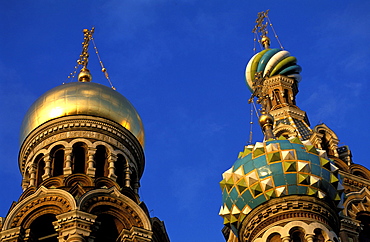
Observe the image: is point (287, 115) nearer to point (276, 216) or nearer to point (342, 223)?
point (342, 223)

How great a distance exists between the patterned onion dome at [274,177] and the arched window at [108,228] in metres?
2.07

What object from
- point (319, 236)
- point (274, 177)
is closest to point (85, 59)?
point (274, 177)

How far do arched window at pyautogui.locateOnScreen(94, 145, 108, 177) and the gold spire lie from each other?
277cm

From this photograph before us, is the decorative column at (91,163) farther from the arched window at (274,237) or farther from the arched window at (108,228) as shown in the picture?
the arched window at (274,237)

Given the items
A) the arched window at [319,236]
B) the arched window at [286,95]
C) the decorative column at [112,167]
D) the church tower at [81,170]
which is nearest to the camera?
the arched window at [319,236]

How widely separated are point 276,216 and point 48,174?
5389 millimetres

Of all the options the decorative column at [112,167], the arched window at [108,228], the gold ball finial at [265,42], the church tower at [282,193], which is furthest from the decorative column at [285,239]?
the gold ball finial at [265,42]

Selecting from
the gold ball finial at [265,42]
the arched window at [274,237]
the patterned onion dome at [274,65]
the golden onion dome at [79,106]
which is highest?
the gold ball finial at [265,42]

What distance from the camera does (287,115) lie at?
85.8 ft

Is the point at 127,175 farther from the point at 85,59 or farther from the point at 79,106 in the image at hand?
the point at 85,59

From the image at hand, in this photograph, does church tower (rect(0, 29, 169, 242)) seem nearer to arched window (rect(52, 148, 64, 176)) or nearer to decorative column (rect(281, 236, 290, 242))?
arched window (rect(52, 148, 64, 176))

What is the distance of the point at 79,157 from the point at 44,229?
7.94 feet

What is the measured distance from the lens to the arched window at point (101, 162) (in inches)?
862

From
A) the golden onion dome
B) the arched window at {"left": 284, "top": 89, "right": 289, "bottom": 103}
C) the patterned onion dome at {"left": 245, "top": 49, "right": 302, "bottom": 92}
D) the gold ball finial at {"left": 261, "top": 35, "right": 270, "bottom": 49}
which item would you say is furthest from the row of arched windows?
the gold ball finial at {"left": 261, "top": 35, "right": 270, "bottom": 49}
